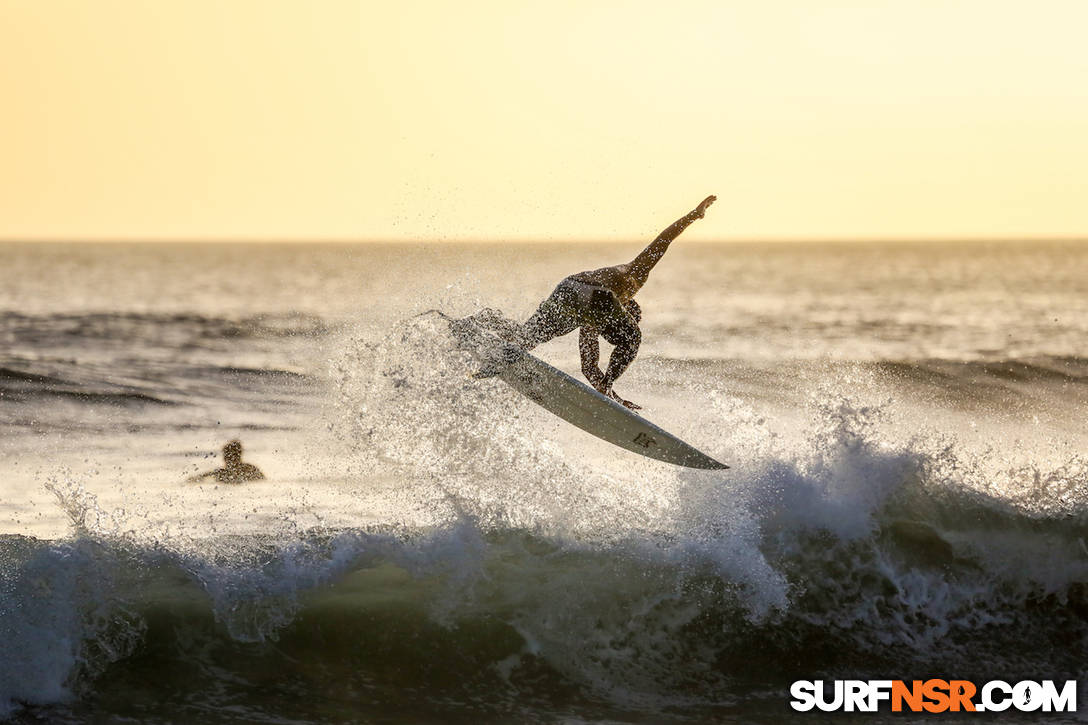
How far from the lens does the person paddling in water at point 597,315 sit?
29.8 feet

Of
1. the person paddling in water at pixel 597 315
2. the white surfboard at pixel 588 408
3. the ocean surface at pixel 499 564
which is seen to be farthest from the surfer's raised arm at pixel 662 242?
the ocean surface at pixel 499 564

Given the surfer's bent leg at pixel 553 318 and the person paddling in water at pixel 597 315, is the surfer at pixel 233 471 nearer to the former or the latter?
the person paddling in water at pixel 597 315

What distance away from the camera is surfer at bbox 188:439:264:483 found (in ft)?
38.0

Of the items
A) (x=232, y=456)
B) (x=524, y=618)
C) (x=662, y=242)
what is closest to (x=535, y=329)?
(x=662, y=242)

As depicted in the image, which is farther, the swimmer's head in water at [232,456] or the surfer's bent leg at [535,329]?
the swimmer's head in water at [232,456]

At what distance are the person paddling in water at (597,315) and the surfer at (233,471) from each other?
3.34 m

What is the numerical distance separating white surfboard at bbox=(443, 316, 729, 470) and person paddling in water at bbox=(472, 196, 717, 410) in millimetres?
135

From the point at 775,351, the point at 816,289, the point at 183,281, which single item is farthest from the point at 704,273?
the point at 775,351

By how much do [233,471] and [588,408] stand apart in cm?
421

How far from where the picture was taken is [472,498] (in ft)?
31.2

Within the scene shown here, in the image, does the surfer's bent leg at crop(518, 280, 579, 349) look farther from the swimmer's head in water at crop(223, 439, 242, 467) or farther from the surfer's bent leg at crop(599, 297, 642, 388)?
the swimmer's head in water at crop(223, 439, 242, 467)

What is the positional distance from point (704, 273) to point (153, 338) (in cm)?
5952

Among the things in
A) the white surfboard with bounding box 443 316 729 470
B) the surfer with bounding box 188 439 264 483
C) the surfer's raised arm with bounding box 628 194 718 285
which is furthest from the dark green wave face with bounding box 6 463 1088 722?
the surfer with bounding box 188 439 264 483

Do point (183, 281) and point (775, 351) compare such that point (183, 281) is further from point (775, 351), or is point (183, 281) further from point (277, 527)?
point (277, 527)
